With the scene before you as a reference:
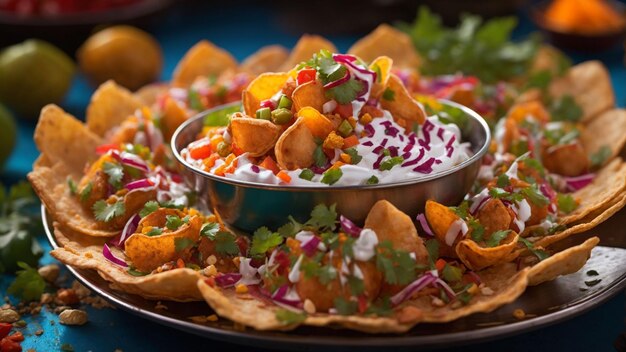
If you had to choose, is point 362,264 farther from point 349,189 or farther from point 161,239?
point 161,239

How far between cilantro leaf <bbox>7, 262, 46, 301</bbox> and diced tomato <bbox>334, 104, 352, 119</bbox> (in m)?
1.44

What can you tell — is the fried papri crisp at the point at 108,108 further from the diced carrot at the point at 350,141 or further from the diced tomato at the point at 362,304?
the diced tomato at the point at 362,304

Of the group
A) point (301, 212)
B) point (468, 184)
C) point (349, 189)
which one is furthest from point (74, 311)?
point (468, 184)

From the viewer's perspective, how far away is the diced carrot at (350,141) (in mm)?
3169

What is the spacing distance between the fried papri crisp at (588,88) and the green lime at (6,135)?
10.6 ft

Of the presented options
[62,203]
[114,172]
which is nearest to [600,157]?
[114,172]

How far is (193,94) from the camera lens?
180 inches

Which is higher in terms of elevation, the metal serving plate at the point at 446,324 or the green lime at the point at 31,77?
the metal serving plate at the point at 446,324

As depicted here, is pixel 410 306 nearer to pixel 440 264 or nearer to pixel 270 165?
pixel 440 264

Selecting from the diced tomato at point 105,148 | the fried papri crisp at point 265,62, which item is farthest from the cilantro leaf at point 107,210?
the fried papri crisp at point 265,62

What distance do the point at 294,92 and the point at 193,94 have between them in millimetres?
1500

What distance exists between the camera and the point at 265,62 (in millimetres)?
5141

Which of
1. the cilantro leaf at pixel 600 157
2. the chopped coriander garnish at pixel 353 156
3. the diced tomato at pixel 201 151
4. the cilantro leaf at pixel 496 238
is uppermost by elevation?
the chopped coriander garnish at pixel 353 156

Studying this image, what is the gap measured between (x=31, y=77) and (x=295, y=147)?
10.2 ft
